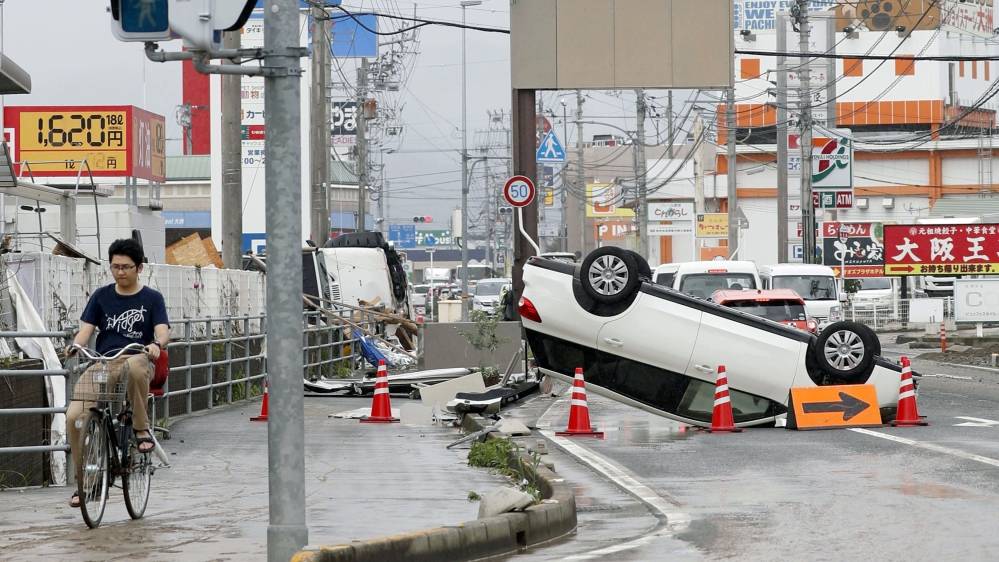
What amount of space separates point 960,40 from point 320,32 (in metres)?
69.5

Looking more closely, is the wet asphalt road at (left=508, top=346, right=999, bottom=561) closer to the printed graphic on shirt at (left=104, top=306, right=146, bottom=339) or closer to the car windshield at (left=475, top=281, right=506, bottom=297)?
the printed graphic on shirt at (left=104, top=306, right=146, bottom=339)

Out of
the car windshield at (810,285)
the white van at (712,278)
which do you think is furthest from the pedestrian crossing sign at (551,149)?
the white van at (712,278)

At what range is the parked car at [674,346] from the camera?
17109 millimetres

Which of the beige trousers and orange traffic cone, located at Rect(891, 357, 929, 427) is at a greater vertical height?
the beige trousers

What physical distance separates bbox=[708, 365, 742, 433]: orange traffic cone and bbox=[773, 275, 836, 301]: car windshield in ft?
73.0

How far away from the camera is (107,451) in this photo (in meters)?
9.38

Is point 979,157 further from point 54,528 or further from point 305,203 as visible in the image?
point 54,528

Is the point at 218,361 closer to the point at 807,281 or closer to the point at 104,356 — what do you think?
the point at 104,356

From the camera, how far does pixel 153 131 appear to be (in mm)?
49562

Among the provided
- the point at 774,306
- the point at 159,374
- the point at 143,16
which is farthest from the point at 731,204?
the point at 143,16

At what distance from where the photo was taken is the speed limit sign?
25547 millimetres

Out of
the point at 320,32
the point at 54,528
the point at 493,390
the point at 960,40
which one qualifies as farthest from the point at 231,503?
the point at 960,40

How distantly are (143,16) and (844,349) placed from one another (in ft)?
37.7

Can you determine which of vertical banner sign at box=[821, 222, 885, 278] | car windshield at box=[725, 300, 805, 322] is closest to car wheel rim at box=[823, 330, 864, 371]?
car windshield at box=[725, 300, 805, 322]
